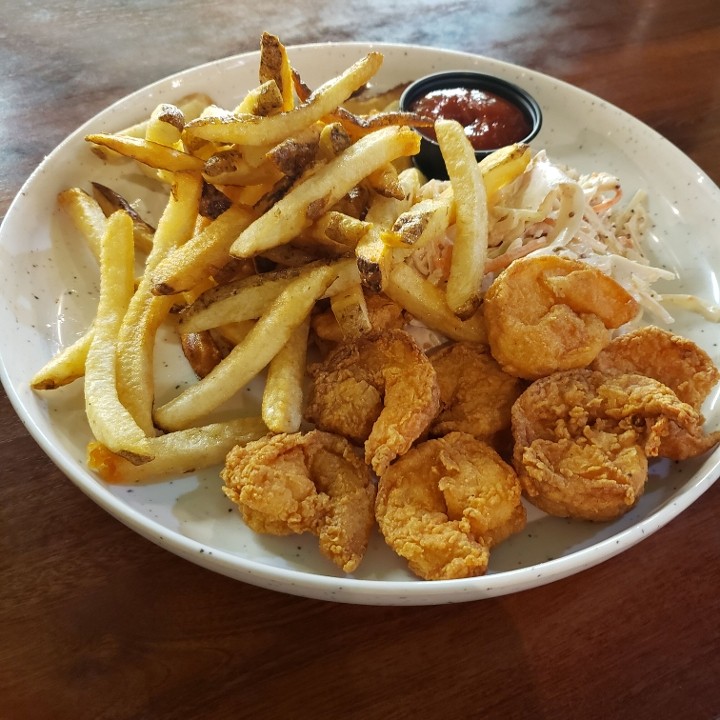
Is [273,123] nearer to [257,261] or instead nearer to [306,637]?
[257,261]

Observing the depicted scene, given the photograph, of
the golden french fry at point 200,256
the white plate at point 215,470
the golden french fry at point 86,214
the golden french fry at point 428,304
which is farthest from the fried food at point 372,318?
the golden french fry at point 86,214

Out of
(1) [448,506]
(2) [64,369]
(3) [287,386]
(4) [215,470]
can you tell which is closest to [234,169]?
(3) [287,386]

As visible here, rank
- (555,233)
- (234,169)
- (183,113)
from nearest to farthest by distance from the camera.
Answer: (234,169)
(555,233)
(183,113)

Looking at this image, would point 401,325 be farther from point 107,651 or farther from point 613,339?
point 107,651

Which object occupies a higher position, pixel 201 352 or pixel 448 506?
pixel 201 352

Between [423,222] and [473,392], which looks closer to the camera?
[423,222]

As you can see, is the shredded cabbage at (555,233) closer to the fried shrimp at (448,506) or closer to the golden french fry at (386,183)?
the golden french fry at (386,183)

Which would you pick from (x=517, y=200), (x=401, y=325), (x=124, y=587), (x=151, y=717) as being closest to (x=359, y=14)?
(x=517, y=200)
